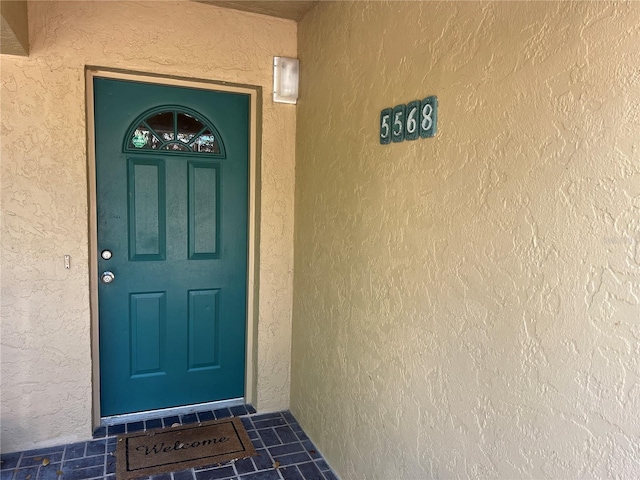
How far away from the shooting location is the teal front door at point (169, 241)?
8.77 ft

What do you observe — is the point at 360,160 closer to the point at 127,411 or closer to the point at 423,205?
the point at 423,205

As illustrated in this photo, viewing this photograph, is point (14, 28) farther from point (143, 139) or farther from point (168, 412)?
point (168, 412)

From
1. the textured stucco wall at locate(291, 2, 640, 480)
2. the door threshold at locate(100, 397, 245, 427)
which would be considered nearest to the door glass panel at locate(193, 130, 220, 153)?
the textured stucco wall at locate(291, 2, 640, 480)

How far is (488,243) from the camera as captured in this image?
4.47 ft

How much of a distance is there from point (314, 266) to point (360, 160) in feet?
2.58

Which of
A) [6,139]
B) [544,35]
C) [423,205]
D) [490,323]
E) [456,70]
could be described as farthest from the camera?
[6,139]

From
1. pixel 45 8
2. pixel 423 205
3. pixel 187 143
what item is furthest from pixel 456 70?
pixel 45 8

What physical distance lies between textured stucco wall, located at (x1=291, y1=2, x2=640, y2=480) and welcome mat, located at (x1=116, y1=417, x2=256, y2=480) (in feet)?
2.22

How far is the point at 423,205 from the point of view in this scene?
166 centimetres

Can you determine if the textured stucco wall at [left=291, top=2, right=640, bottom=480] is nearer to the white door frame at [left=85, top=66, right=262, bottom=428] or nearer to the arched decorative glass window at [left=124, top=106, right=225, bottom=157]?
the white door frame at [left=85, top=66, right=262, bottom=428]

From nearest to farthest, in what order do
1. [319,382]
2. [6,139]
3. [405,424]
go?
[405,424], [6,139], [319,382]

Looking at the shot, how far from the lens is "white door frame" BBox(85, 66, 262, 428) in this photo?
2.56 m

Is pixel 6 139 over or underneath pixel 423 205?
over

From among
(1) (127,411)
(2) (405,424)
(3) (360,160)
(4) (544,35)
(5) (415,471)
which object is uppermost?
(4) (544,35)
